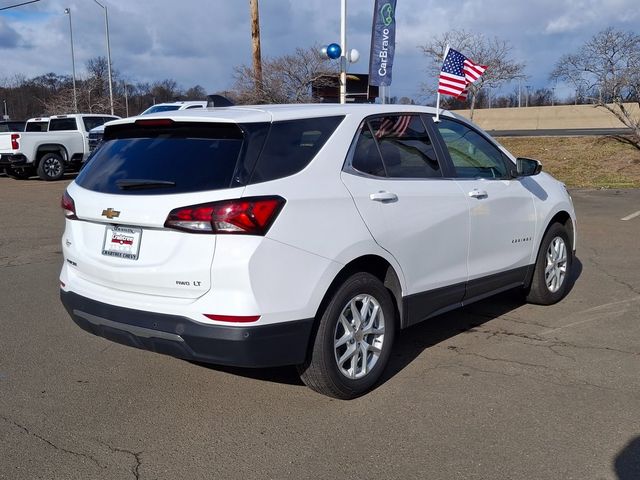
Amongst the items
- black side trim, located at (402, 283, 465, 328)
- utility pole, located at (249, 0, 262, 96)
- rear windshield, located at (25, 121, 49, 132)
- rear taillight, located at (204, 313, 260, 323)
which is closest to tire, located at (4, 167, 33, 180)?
rear windshield, located at (25, 121, 49, 132)

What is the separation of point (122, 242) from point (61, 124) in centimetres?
1813

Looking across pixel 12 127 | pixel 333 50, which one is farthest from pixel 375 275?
pixel 12 127

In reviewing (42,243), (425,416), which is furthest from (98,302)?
(42,243)

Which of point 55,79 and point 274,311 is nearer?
point 274,311

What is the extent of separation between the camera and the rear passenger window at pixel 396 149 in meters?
4.25

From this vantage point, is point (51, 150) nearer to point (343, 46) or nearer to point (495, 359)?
point (343, 46)

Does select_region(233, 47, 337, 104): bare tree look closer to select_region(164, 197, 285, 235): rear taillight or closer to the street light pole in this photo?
the street light pole

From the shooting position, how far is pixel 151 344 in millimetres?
3678

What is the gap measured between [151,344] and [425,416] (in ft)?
5.48

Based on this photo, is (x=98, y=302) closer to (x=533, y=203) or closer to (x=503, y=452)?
(x=503, y=452)

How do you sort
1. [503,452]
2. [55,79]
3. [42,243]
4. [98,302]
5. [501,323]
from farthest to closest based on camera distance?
1. [55,79]
2. [42,243]
3. [501,323]
4. [98,302]
5. [503,452]

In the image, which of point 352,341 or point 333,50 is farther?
point 333,50

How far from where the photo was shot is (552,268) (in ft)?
20.0

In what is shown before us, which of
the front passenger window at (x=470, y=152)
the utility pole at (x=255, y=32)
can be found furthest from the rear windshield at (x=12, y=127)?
the front passenger window at (x=470, y=152)
